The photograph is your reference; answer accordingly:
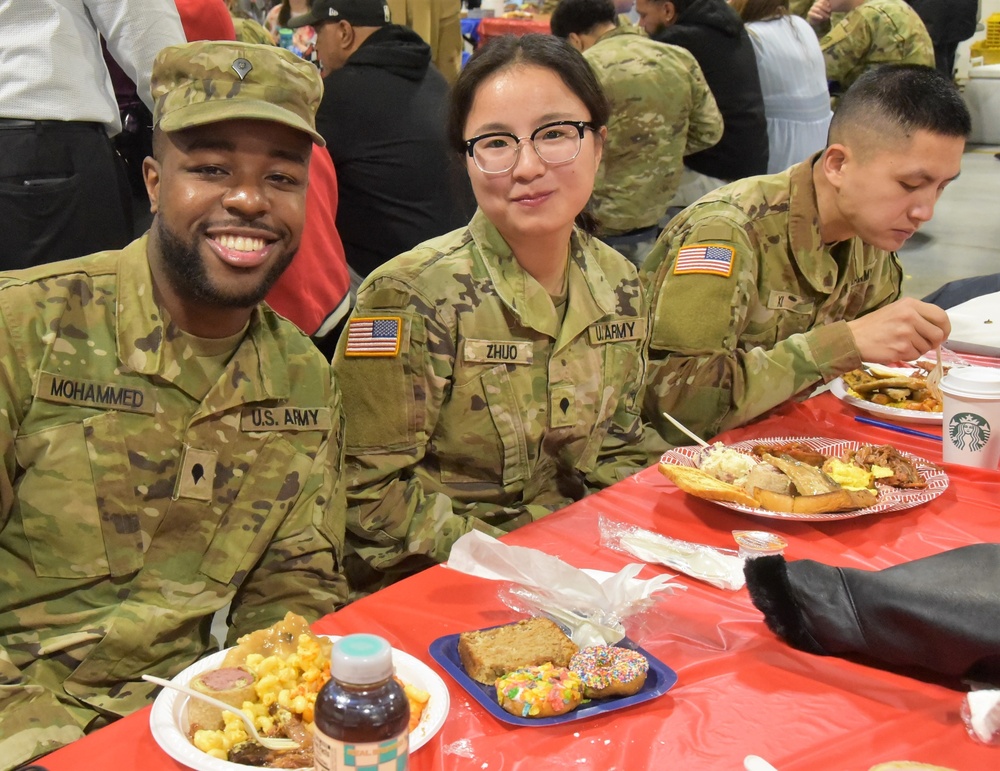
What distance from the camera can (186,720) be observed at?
1.11m

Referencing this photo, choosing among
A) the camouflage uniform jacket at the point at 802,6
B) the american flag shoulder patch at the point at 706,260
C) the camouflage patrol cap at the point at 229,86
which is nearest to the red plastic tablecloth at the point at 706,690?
the camouflage patrol cap at the point at 229,86

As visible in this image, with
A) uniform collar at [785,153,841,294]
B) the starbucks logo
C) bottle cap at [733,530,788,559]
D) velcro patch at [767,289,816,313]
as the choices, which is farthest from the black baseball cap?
bottle cap at [733,530,788,559]

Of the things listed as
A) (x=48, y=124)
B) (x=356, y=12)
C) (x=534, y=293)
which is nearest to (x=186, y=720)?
(x=534, y=293)

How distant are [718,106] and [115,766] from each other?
4911mm

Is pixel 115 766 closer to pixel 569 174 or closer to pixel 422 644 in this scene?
pixel 422 644

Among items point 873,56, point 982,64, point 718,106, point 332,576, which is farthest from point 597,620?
point 982,64

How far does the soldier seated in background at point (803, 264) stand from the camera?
7.43 feet

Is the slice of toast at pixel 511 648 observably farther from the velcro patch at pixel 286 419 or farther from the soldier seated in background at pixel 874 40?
the soldier seated in background at pixel 874 40

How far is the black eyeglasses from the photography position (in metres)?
1.93

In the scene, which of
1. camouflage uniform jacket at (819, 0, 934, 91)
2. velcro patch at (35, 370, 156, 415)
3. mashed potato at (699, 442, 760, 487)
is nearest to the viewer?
velcro patch at (35, 370, 156, 415)

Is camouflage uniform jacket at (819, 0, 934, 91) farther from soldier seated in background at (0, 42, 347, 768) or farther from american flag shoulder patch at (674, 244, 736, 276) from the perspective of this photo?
soldier seated in background at (0, 42, 347, 768)

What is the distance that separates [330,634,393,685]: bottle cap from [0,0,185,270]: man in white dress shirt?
219 cm

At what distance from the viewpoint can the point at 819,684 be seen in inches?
50.0

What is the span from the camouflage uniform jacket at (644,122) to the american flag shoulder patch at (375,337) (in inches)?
116
